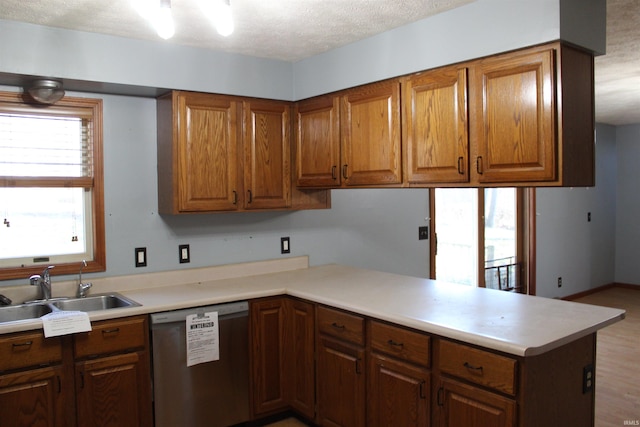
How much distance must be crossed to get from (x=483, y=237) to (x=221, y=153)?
3220 millimetres

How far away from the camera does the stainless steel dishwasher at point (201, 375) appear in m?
2.75

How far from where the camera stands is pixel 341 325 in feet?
9.12

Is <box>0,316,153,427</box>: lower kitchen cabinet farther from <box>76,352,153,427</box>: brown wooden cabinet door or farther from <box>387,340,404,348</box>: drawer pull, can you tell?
<box>387,340,404,348</box>: drawer pull

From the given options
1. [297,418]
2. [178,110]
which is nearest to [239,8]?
[178,110]

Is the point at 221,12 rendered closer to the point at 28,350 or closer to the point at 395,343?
the point at 395,343

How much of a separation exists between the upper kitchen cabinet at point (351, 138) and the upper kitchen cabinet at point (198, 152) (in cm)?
49

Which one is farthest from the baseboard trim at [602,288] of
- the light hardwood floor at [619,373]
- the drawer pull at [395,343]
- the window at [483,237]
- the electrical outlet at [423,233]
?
the drawer pull at [395,343]

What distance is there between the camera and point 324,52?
3348 millimetres

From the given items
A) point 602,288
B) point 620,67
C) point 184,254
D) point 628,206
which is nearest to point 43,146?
point 184,254

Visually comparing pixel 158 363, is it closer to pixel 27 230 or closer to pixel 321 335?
pixel 321 335

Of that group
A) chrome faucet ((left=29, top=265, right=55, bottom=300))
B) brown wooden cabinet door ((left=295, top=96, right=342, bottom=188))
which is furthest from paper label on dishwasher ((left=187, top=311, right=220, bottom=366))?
brown wooden cabinet door ((left=295, top=96, right=342, bottom=188))

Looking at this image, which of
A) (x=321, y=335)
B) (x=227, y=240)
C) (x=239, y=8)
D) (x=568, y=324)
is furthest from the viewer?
(x=227, y=240)

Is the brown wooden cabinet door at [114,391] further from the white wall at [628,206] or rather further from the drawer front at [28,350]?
the white wall at [628,206]

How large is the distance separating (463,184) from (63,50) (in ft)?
7.29
